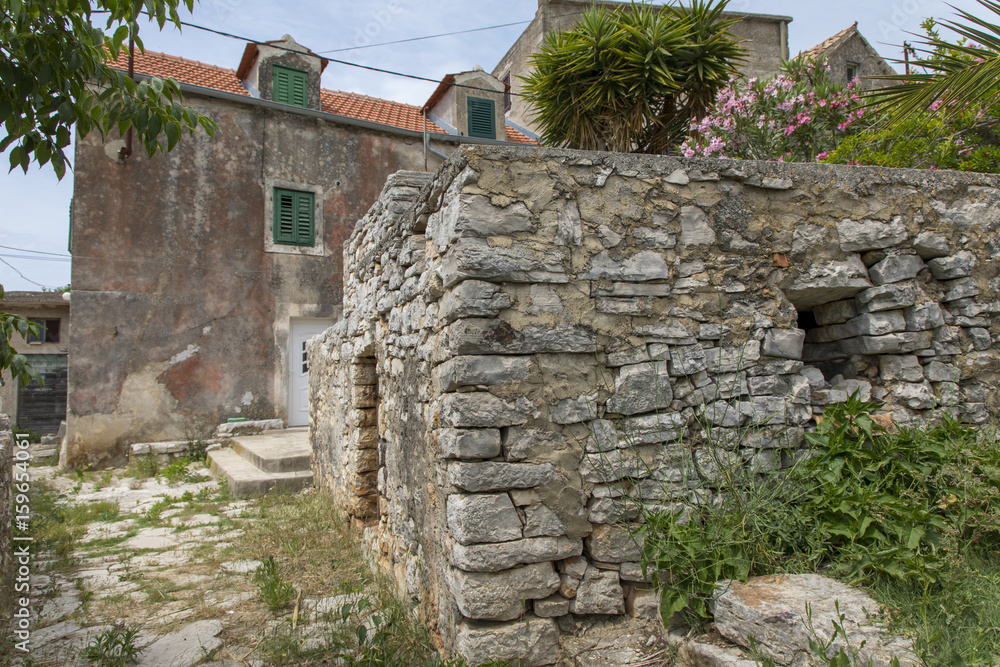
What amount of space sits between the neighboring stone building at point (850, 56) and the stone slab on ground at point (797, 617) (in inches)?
487

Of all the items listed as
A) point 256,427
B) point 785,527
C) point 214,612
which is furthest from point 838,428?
point 256,427

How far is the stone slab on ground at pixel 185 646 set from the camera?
298 cm

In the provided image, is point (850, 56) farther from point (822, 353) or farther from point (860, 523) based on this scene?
point (860, 523)

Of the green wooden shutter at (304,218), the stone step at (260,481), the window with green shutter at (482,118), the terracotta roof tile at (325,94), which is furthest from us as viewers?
the window with green shutter at (482,118)

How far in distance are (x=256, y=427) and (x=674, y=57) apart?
25.7 feet

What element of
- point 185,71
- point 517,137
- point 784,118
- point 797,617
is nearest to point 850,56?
Answer: point 517,137

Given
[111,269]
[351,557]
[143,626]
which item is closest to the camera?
[143,626]

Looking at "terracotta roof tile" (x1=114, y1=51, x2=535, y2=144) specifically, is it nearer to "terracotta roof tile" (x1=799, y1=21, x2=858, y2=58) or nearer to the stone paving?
"terracotta roof tile" (x1=799, y1=21, x2=858, y2=58)

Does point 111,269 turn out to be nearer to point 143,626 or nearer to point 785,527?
point 143,626

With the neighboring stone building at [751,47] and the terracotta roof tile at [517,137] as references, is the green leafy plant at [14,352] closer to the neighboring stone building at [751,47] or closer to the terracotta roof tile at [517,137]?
the terracotta roof tile at [517,137]

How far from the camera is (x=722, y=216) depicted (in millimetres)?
2869

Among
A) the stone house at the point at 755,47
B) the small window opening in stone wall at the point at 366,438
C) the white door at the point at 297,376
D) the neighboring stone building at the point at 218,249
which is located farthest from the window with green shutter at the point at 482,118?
the small window opening in stone wall at the point at 366,438

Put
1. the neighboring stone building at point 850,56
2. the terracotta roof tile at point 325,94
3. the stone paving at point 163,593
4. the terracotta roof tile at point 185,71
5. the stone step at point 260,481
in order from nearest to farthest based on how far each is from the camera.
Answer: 1. the stone paving at point 163,593
2. the stone step at point 260,481
3. the terracotta roof tile at point 185,71
4. the terracotta roof tile at point 325,94
5. the neighboring stone building at point 850,56

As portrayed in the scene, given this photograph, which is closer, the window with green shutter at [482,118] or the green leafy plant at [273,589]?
the green leafy plant at [273,589]
